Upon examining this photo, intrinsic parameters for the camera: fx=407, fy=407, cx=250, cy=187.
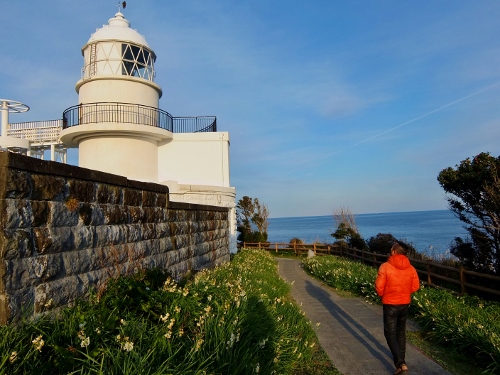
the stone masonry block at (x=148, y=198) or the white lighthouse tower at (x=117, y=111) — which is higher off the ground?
the white lighthouse tower at (x=117, y=111)

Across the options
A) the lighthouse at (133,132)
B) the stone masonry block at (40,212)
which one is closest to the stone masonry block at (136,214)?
the stone masonry block at (40,212)

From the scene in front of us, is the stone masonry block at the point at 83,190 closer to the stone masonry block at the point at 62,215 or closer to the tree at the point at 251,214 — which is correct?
the stone masonry block at the point at 62,215

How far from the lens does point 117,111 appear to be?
15.6 metres

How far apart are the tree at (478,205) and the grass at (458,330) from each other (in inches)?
144

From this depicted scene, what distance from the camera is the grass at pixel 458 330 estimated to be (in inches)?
228

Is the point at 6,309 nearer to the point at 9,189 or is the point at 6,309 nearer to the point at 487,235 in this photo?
the point at 9,189

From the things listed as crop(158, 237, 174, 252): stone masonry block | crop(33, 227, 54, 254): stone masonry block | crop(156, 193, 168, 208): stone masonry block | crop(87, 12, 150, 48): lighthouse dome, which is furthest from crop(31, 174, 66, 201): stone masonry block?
crop(87, 12, 150, 48): lighthouse dome

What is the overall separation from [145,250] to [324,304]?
585 cm

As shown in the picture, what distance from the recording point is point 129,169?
1580 cm

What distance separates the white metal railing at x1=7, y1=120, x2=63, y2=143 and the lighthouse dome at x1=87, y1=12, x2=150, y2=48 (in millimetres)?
5244

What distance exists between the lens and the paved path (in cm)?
569

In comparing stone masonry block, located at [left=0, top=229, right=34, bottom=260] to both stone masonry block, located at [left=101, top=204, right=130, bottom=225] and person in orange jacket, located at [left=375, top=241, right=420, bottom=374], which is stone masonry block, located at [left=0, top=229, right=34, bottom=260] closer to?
stone masonry block, located at [left=101, top=204, right=130, bottom=225]

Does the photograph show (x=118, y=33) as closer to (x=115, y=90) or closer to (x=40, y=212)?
(x=115, y=90)

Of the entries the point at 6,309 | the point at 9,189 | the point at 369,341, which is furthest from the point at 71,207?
the point at 369,341
